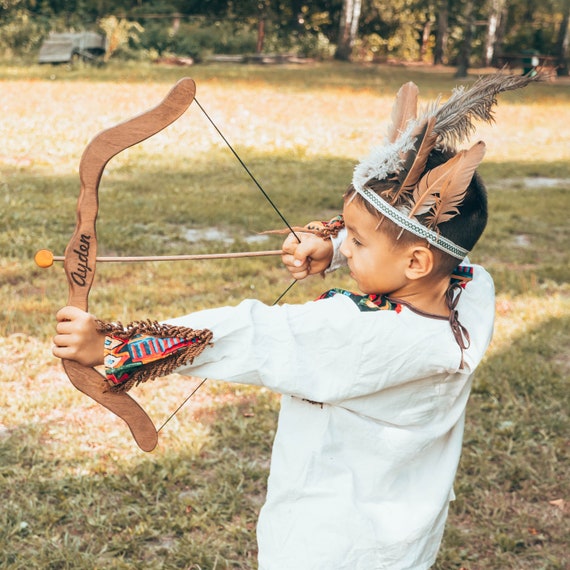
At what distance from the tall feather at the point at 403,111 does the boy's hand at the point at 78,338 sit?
0.71 m

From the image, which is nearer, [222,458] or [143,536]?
[143,536]

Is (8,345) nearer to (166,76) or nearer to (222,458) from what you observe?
(222,458)

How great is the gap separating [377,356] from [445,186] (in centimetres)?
33

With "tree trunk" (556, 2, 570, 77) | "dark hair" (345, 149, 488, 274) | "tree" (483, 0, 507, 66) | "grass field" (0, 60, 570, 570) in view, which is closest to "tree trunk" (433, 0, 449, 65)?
"tree" (483, 0, 507, 66)

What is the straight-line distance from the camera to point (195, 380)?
3654 millimetres

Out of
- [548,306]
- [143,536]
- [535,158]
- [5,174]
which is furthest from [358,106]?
[143,536]

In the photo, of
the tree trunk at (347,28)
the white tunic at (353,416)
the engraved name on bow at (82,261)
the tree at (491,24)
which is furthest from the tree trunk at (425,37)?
the engraved name on bow at (82,261)

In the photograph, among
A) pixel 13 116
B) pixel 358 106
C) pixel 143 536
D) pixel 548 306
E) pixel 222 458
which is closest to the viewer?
pixel 143 536

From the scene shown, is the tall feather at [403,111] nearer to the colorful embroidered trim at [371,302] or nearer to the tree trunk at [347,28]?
the colorful embroidered trim at [371,302]

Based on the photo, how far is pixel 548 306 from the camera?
4680 millimetres

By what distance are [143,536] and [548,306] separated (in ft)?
9.23

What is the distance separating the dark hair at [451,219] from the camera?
1607 mm

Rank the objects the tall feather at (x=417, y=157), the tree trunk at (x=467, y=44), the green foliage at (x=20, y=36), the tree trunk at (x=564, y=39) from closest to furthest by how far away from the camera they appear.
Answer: the tall feather at (x=417, y=157)
the green foliage at (x=20, y=36)
the tree trunk at (x=467, y=44)
the tree trunk at (x=564, y=39)

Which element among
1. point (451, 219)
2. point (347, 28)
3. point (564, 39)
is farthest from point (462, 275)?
point (347, 28)
